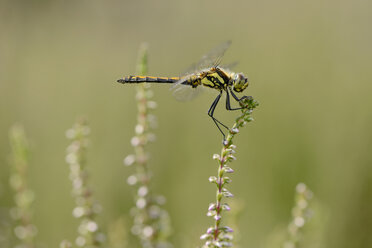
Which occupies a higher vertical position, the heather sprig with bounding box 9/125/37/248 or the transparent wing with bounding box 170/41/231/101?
the transparent wing with bounding box 170/41/231/101

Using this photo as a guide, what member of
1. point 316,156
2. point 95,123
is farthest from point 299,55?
point 95,123

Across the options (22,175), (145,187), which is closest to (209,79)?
(145,187)

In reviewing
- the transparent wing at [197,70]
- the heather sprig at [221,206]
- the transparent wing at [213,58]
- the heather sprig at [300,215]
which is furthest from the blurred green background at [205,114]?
the transparent wing at [213,58]

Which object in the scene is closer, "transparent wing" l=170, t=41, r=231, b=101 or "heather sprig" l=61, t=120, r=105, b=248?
"heather sprig" l=61, t=120, r=105, b=248

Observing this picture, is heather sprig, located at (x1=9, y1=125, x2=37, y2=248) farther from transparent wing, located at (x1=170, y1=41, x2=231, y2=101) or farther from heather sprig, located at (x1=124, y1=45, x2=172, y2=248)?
transparent wing, located at (x1=170, y1=41, x2=231, y2=101)

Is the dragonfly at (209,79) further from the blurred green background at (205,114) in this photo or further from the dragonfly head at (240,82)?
the blurred green background at (205,114)

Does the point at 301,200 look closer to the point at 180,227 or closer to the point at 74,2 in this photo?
the point at 180,227

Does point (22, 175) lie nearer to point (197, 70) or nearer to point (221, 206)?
point (221, 206)

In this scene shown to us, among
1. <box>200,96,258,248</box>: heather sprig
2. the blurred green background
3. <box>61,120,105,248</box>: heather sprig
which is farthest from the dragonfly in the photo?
<box>200,96,258,248</box>: heather sprig
